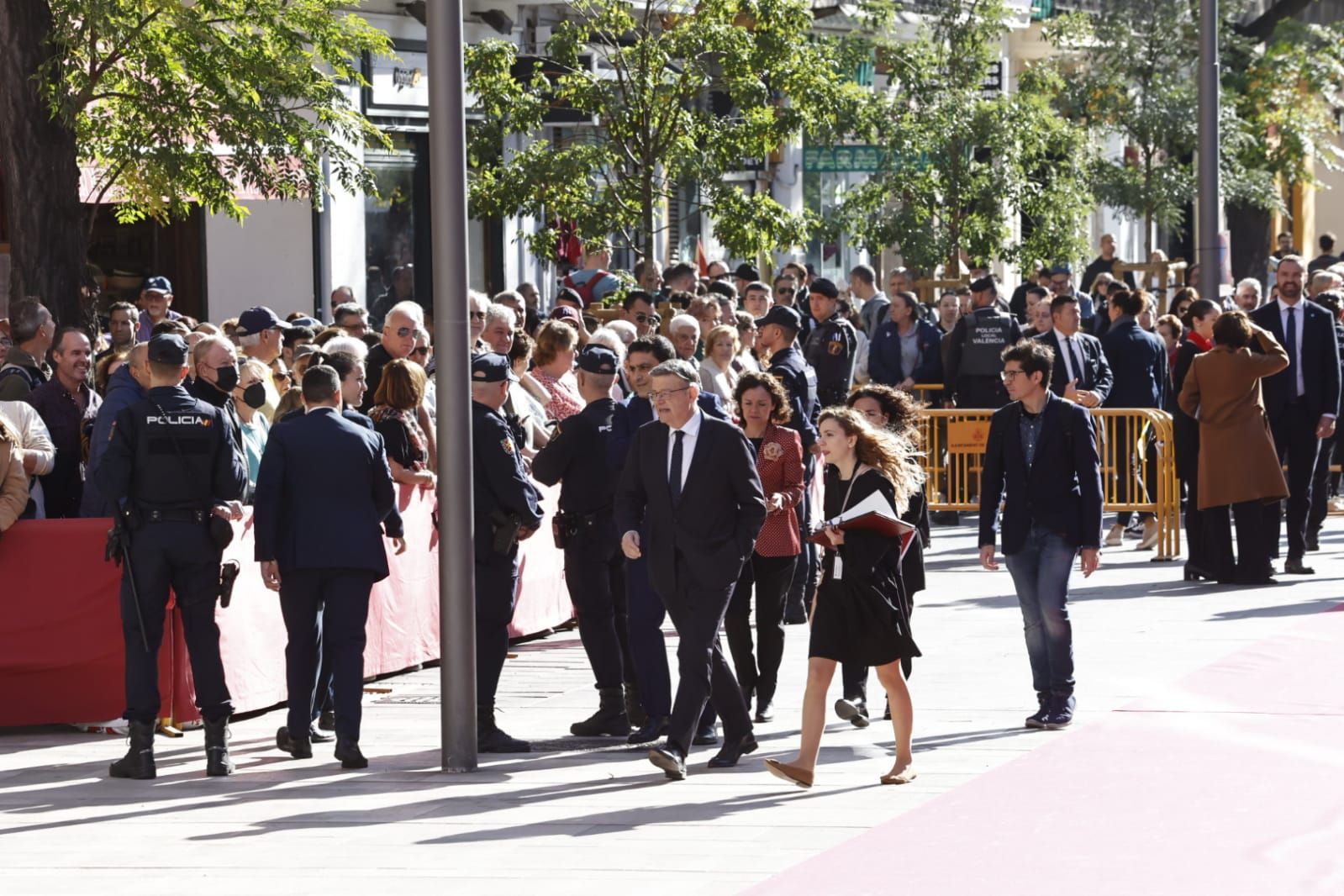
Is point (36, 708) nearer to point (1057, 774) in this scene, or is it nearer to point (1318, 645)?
point (1057, 774)

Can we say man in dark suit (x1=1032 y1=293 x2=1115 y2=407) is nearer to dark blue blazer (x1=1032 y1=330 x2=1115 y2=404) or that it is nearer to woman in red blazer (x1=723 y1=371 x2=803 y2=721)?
dark blue blazer (x1=1032 y1=330 x2=1115 y2=404)

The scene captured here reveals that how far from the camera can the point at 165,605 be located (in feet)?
34.7

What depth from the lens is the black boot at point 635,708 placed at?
11352 mm

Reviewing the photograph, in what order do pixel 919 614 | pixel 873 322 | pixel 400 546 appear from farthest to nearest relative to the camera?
pixel 873 322 < pixel 919 614 < pixel 400 546

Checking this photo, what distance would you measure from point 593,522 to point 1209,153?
1258 cm

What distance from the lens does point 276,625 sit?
1209 cm

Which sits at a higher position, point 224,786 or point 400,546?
point 400,546

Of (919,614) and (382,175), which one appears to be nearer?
(919,614)

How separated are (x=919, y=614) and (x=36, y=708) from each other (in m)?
5.79

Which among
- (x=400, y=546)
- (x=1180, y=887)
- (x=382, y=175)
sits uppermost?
(x=382, y=175)

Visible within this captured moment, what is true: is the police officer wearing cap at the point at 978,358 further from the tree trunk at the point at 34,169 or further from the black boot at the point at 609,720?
the black boot at the point at 609,720

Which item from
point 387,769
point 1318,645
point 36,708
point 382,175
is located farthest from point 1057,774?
point 382,175

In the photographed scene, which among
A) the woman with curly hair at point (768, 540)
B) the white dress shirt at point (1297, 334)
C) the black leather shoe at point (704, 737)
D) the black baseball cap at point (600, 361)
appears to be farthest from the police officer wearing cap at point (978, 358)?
the black leather shoe at point (704, 737)

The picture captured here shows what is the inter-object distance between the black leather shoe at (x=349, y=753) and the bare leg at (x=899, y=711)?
233 cm
